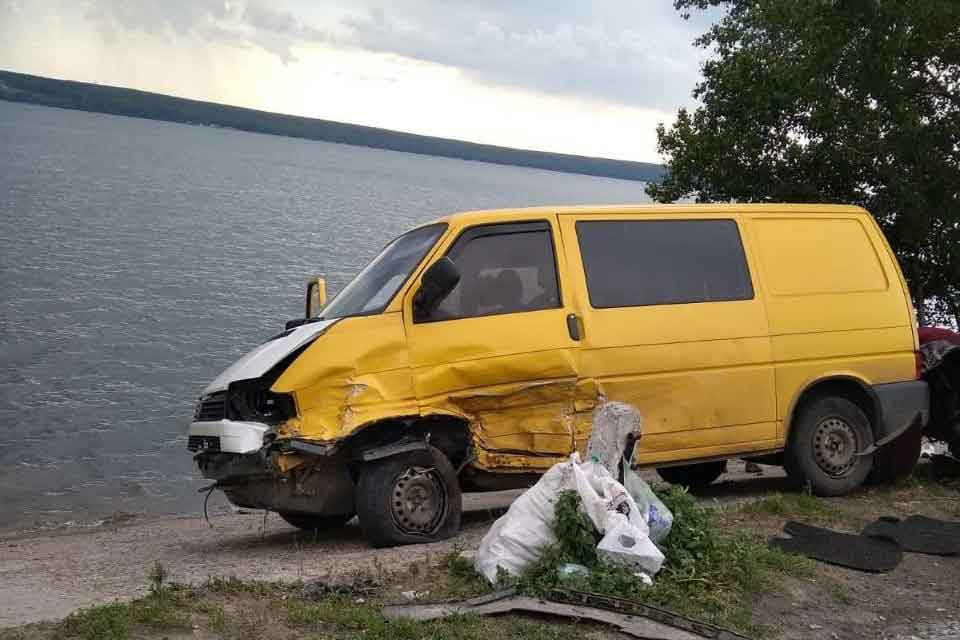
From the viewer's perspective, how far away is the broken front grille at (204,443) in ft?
28.1

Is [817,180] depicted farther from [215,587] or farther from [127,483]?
[215,587]

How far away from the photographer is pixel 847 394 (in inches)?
418

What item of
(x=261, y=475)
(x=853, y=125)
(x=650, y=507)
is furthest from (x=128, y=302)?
(x=650, y=507)

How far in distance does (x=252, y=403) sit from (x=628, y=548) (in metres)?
3.07

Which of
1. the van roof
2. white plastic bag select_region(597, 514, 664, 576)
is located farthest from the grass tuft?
white plastic bag select_region(597, 514, 664, 576)

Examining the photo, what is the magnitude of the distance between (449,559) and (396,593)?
65 centimetres

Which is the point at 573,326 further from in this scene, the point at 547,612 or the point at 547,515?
the point at 547,612

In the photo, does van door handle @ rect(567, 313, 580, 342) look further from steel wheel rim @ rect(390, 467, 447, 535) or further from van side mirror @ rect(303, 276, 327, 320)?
van side mirror @ rect(303, 276, 327, 320)

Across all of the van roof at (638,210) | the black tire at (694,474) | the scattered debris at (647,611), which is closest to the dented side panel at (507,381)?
the van roof at (638,210)

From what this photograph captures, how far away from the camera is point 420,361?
336 inches

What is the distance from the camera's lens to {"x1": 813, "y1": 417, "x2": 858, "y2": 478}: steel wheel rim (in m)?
10.5

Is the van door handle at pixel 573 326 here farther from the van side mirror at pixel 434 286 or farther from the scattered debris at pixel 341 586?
the scattered debris at pixel 341 586

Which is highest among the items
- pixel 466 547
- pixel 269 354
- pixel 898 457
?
pixel 269 354

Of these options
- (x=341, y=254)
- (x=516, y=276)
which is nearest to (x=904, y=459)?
(x=516, y=276)
